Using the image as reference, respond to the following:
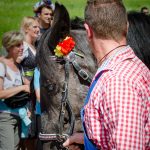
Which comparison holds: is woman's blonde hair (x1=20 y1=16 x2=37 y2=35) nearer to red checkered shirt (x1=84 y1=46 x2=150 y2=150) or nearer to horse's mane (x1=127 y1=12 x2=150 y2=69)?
horse's mane (x1=127 y1=12 x2=150 y2=69)

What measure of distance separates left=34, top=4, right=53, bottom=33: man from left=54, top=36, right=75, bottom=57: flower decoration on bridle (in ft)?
14.5

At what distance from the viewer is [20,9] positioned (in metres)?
17.2

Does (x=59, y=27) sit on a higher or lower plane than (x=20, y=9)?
higher

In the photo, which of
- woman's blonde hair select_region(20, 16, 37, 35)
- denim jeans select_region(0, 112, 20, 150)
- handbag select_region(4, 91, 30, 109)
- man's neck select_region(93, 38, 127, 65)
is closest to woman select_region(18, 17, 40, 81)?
woman's blonde hair select_region(20, 16, 37, 35)

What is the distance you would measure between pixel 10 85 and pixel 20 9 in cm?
1077

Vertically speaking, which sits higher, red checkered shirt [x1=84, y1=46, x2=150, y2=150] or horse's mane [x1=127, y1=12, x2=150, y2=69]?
red checkered shirt [x1=84, y1=46, x2=150, y2=150]

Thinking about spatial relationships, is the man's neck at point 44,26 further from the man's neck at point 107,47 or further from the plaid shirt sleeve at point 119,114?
the plaid shirt sleeve at point 119,114

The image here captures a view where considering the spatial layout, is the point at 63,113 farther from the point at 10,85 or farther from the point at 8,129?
the point at 8,129

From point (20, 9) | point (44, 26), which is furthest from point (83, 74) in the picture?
point (20, 9)

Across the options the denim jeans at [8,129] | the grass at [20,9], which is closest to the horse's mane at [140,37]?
the denim jeans at [8,129]

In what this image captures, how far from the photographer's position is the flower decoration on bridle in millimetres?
4224

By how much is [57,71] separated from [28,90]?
2535 mm

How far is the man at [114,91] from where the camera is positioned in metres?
2.34

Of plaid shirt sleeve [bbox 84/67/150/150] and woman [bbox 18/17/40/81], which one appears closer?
plaid shirt sleeve [bbox 84/67/150/150]
